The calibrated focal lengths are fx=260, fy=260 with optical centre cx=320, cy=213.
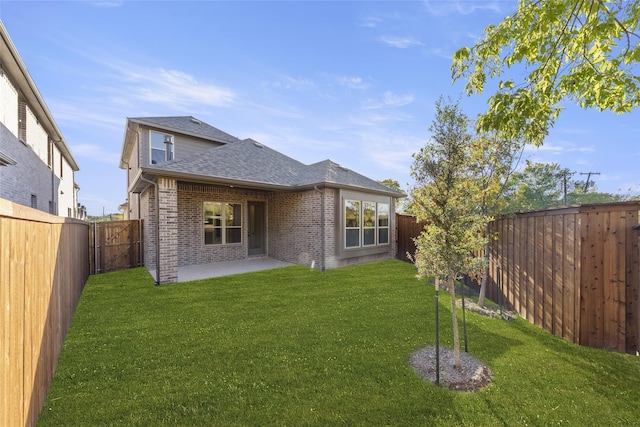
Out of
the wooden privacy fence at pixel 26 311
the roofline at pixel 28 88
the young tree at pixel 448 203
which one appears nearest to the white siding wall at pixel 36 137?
the roofline at pixel 28 88

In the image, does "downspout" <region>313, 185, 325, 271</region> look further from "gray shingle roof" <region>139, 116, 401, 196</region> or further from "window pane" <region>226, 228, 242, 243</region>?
"window pane" <region>226, 228, 242, 243</region>

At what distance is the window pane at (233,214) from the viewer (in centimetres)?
1146

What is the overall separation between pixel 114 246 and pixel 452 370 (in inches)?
461

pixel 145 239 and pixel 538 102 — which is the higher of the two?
pixel 538 102

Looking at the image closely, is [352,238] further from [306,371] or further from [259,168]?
[306,371]

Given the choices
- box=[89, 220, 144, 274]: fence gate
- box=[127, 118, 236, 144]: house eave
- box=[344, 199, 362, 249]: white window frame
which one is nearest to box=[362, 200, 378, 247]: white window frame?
box=[344, 199, 362, 249]: white window frame

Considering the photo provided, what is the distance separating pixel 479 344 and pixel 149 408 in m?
4.61

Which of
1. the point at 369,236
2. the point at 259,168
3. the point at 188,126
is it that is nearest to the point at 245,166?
the point at 259,168

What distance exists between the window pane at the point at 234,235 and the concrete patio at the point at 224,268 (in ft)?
3.06

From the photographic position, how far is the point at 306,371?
3395 mm

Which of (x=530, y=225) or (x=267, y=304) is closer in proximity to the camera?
(x=530, y=225)

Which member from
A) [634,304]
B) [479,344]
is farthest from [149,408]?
[634,304]

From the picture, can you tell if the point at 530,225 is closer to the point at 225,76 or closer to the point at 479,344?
the point at 479,344

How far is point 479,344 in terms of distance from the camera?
4.20 metres
